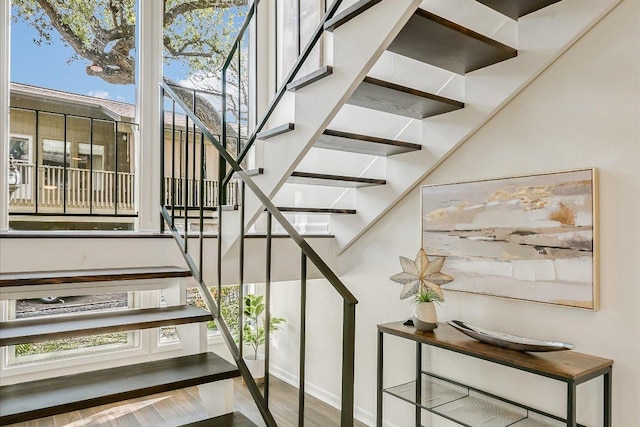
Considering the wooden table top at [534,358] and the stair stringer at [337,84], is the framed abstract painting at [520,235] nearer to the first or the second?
the wooden table top at [534,358]

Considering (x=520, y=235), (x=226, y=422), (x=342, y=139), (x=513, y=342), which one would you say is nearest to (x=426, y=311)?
(x=513, y=342)

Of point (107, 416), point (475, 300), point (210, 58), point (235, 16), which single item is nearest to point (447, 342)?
point (475, 300)

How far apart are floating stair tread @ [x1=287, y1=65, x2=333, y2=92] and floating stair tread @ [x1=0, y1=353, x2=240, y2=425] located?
1.34 m

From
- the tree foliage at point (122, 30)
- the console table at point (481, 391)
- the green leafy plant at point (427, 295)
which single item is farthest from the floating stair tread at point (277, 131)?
the tree foliage at point (122, 30)

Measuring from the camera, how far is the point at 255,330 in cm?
420

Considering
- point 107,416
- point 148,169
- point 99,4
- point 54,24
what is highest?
point 99,4

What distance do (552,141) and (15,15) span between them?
3.72 meters

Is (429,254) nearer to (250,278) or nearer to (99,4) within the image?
(250,278)

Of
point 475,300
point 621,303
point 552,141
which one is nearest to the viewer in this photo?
point 621,303

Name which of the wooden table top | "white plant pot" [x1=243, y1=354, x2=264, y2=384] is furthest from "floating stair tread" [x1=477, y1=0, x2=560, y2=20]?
"white plant pot" [x1=243, y1=354, x2=264, y2=384]

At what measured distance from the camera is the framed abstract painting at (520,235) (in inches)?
77.0

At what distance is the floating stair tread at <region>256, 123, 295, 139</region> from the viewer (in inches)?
83.7

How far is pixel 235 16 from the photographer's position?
4223 millimetres

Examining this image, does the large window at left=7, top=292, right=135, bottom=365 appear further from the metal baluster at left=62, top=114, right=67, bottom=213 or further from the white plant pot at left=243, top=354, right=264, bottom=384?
the white plant pot at left=243, top=354, right=264, bottom=384
